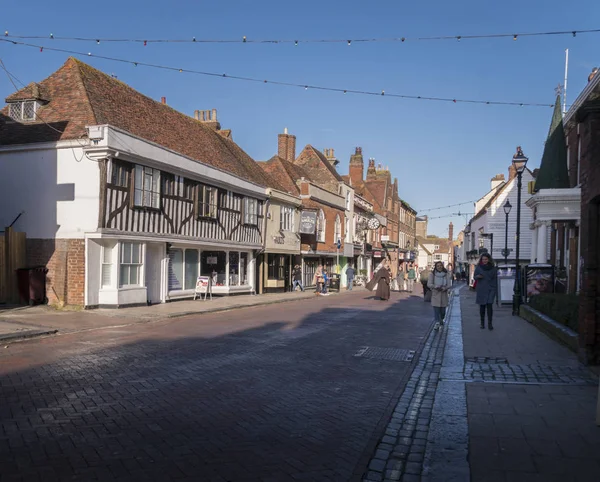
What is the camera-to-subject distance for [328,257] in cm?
4162

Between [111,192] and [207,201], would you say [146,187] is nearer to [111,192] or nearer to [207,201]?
[111,192]

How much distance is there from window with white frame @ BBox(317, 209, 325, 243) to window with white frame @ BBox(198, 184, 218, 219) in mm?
14409

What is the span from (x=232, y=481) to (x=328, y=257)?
37.6m

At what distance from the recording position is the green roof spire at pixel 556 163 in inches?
901

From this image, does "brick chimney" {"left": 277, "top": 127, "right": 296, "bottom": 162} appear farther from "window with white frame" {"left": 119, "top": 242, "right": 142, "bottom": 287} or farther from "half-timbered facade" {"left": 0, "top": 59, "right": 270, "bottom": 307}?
"window with white frame" {"left": 119, "top": 242, "right": 142, "bottom": 287}

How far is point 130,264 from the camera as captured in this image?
18516mm

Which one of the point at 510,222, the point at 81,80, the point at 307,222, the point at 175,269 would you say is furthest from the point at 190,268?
the point at 510,222

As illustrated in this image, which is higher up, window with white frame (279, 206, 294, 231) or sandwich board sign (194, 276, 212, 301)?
window with white frame (279, 206, 294, 231)

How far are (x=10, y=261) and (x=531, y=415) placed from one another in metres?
15.9

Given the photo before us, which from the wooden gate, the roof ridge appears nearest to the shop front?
the wooden gate

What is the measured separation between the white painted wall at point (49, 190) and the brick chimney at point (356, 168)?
40341mm

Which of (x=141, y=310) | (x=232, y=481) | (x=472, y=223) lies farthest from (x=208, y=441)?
(x=472, y=223)

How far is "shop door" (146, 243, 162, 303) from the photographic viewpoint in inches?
786

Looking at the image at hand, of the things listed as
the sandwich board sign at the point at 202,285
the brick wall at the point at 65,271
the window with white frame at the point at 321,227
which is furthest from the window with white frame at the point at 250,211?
the brick wall at the point at 65,271
